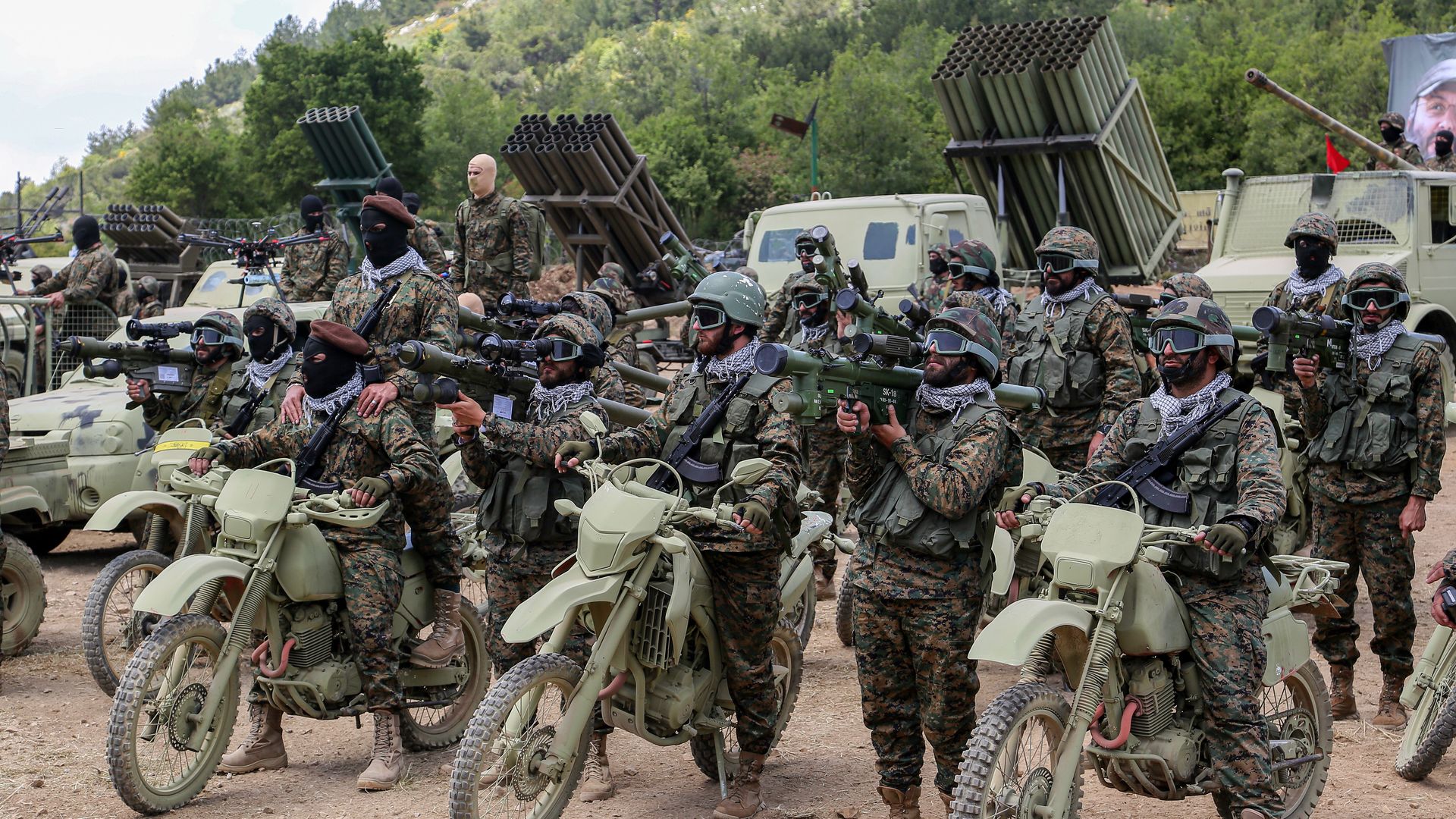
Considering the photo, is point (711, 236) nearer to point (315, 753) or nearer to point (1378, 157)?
point (1378, 157)

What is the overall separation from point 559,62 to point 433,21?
28.5 metres

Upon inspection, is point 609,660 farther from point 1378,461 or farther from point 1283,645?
point 1378,461

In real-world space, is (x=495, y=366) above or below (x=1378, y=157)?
below

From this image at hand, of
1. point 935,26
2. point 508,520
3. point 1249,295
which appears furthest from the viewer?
point 935,26

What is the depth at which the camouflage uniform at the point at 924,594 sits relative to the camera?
18.2 ft

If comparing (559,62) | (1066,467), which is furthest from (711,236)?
(559,62)

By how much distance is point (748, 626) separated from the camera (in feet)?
19.8

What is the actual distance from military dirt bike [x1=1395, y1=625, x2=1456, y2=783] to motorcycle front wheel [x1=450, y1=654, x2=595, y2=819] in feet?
11.6

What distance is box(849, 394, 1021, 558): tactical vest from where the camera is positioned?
18.3ft

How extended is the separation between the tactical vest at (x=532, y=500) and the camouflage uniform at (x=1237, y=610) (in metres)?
2.44

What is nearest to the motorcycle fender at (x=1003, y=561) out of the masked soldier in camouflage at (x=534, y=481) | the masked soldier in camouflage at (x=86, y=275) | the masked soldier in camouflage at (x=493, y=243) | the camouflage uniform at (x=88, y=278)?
the masked soldier in camouflage at (x=534, y=481)

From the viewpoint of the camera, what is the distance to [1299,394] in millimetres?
7762

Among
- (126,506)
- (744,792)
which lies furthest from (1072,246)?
(126,506)

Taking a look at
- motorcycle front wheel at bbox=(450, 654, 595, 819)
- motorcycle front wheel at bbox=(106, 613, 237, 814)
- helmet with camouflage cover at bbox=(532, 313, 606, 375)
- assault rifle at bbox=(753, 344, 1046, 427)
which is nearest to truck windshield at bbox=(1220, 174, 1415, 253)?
helmet with camouflage cover at bbox=(532, 313, 606, 375)
